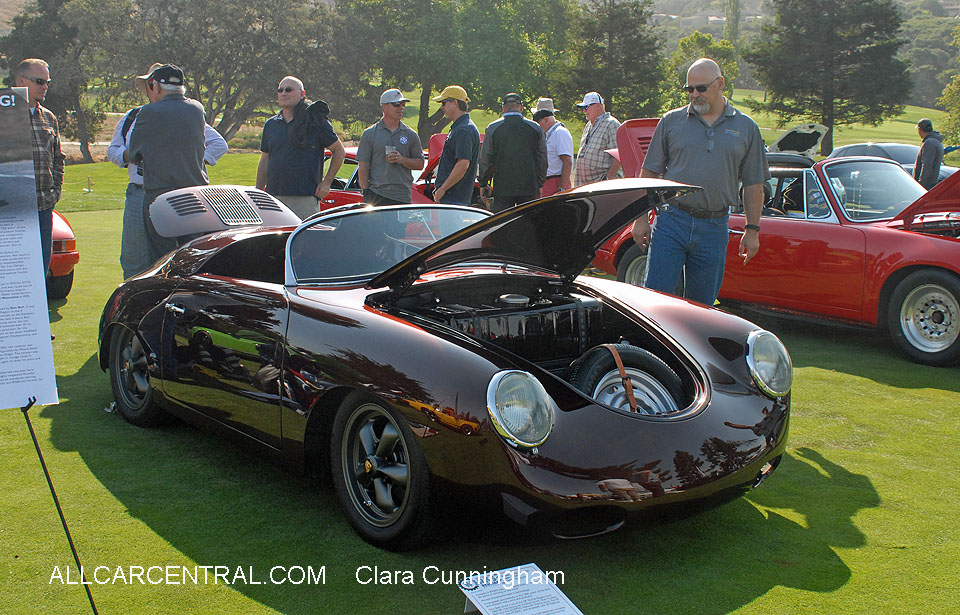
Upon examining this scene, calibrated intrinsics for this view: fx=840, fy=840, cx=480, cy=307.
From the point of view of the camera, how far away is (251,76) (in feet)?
154

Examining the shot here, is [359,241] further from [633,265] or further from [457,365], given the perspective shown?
[633,265]

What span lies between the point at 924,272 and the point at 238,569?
548cm

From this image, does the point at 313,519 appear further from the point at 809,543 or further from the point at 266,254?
the point at 809,543

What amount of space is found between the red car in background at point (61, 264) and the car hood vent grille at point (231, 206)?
334 cm

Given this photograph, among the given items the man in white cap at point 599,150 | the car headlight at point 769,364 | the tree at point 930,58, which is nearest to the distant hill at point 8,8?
the tree at point 930,58

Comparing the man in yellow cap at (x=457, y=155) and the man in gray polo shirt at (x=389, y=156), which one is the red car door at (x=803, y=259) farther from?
the man in gray polo shirt at (x=389, y=156)

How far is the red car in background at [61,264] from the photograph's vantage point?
7.93 meters

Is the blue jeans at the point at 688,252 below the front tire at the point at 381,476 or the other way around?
the other way around

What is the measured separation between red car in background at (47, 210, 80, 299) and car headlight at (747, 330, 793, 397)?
6656 mm

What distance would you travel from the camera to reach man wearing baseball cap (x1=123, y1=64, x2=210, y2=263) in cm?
610

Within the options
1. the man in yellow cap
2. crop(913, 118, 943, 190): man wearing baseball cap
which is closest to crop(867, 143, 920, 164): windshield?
crop(913, 118, 943, 190): man wearing baseball cap

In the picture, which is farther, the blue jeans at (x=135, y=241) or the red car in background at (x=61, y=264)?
the red car in background at (x=61, y=264)

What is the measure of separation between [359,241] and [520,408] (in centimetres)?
150

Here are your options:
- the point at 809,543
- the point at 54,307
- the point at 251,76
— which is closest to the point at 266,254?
the point at 809,543
